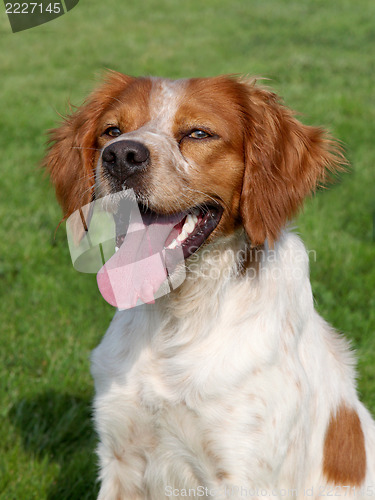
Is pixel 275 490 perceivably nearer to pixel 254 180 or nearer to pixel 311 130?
pixel 254 180

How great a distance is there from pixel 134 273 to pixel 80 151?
786 mm

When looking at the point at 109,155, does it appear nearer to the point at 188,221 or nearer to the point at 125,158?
the point at 125,158

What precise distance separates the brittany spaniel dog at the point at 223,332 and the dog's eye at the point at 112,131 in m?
0.02

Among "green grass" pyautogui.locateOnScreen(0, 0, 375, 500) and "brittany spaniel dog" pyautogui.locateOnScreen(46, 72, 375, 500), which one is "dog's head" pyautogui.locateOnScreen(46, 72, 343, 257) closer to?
"brittany spaniel dog" pyautogui.locateOnScreen(46, 72, 375, 500)

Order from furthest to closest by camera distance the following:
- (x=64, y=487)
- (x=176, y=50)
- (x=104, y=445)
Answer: (x=176, y=50), (x=64, y=487), (x=104, y=445)

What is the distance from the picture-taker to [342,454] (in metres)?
3.01

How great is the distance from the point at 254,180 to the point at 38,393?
7.00 ft

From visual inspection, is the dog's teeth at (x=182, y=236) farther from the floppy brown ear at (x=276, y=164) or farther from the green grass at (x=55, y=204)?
the green grass at (x=55, y=204)

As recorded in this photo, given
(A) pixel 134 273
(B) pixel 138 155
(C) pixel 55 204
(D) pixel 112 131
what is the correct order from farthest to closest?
(C) pixel 55 204, (D) pixel 112 131, (A) pixel 134 273, (B) pixel 138 155

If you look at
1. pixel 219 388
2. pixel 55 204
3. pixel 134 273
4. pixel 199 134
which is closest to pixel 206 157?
pixel 199 134

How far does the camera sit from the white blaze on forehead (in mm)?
3023

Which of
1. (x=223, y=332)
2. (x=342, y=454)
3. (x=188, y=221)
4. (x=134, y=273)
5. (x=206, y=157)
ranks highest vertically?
(x=206, y=157)

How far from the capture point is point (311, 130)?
3227 millimetres

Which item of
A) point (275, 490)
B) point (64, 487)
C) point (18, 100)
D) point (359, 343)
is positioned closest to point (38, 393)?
point (64, 487)
